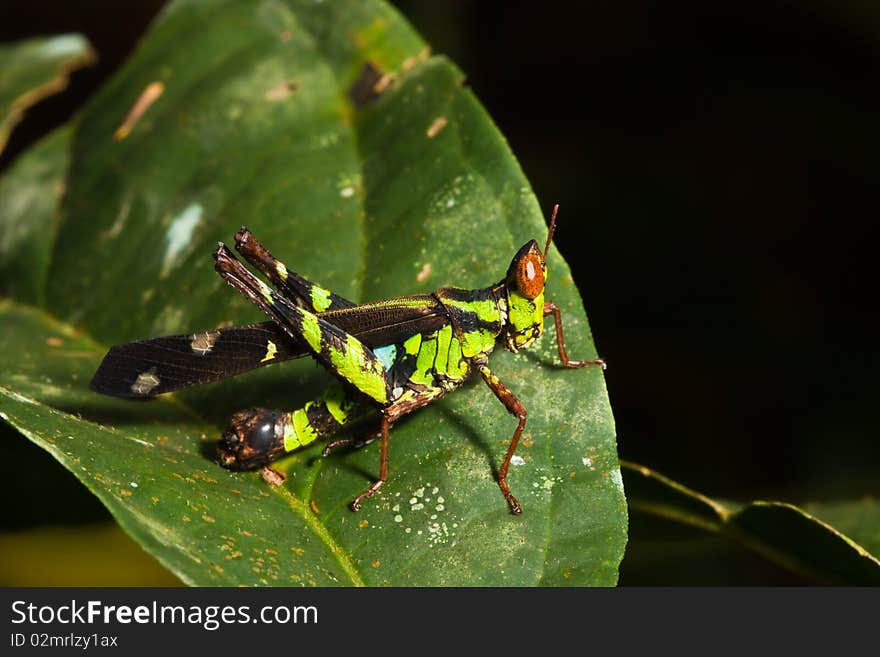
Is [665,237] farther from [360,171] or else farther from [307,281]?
[307,281]

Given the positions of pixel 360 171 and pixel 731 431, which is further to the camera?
pixel 731 431

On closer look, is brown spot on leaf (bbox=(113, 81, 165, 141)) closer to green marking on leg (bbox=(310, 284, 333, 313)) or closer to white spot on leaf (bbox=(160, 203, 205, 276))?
white spot on leaf (bbox=(160, 203, 205, 276))

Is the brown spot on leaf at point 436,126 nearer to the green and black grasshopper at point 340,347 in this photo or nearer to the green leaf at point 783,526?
the green and black grasshopper at point 340,347

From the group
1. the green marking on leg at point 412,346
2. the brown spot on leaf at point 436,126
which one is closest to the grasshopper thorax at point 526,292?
the green marking on leg at point 412,346

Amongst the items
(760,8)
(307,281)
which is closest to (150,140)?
(307,281)

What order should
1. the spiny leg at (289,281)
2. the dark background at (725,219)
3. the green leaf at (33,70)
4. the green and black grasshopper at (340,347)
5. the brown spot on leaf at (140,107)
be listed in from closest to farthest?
1. the green and black grasshopper at (340,347)
2. the spiny leg at (289,281)
3. the brown spot on leaf at (140,107)
4. the green leaf at (33,70)
5. the dark background at (725,219)

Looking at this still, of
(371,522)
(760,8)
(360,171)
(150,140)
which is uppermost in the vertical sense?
(760,8)

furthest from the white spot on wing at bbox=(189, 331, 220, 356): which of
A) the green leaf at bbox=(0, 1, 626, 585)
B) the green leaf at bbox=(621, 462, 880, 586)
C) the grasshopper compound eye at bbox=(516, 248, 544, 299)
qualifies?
the green leaf at bbox=(621, 462, 880, 586)
